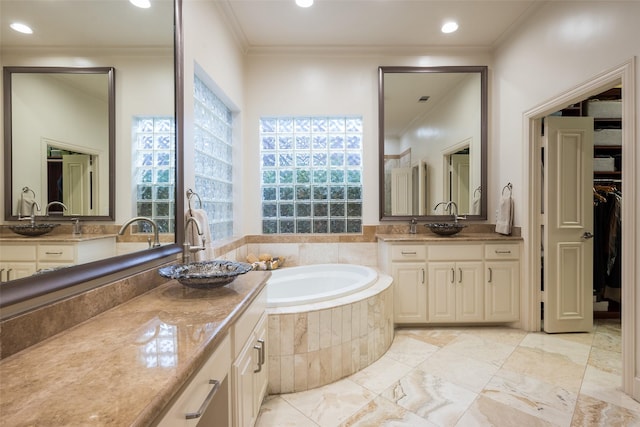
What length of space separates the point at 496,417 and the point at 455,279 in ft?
4.21

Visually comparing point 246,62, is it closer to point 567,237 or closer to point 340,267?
point 340,267

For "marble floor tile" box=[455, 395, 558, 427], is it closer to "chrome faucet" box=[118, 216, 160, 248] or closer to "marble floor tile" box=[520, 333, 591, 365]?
"marble floor tile" box=[520, 333, 591, 365]

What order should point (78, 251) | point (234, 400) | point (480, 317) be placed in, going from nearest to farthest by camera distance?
point (78, 251)
point (234, 400)
point (480, 317)

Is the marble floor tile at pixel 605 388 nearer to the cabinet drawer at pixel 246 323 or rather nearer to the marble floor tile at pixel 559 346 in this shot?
the marble floor tile at pixel 559 346

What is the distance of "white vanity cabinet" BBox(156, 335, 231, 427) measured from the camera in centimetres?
67

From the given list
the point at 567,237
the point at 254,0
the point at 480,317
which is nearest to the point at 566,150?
the point at 567,237

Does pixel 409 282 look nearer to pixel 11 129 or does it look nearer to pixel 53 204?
pixel 53 204

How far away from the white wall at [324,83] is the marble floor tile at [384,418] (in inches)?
73.4

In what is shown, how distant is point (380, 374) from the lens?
1989mm

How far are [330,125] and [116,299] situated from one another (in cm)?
264

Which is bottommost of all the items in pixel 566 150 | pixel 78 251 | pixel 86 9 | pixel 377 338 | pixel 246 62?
pixel 377 338

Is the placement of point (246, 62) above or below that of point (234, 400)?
above

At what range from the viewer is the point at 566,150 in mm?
2549

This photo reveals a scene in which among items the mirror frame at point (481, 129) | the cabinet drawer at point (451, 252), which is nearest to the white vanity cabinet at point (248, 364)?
the cabinet drawer at point (451, 252)
